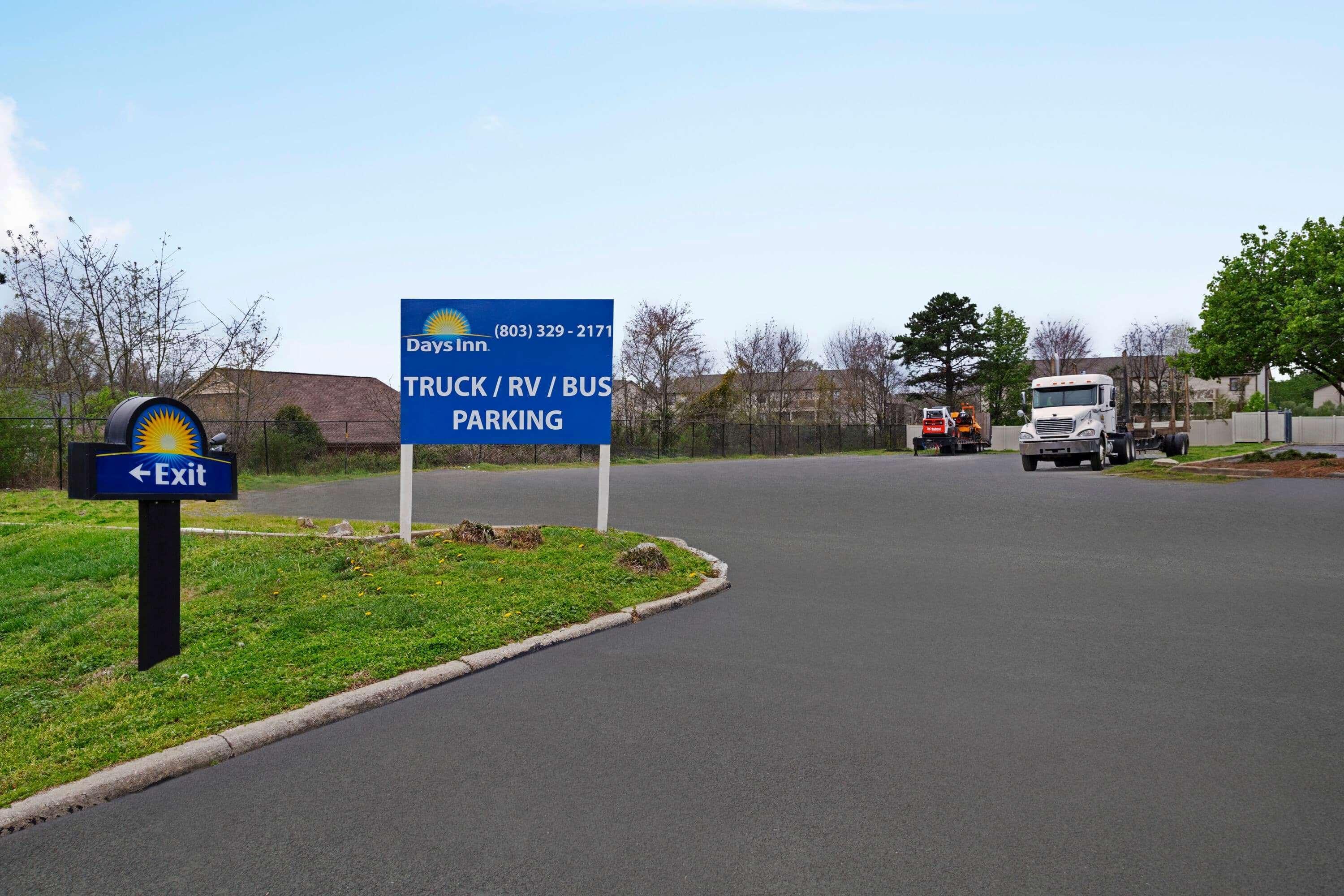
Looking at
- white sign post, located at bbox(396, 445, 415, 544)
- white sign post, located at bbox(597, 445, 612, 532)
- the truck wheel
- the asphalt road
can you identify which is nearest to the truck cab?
the truck wheel

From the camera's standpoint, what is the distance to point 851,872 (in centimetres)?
339

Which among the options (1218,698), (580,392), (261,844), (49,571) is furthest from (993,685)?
(49,571)

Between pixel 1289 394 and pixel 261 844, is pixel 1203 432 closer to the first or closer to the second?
pixel 1289 394

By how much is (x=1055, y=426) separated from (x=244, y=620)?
88.9ft

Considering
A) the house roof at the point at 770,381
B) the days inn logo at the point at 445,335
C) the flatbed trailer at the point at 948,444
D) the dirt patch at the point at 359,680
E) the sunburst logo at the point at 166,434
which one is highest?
the house roof at the point at 770,381

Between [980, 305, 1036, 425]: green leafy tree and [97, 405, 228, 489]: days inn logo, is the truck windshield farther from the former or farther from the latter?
[980, 305, 1036, 425]: green leafy tree

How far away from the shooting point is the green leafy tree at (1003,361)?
229 ft

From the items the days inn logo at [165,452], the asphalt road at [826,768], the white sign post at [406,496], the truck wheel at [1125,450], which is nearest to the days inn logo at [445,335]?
the white sign post at [406,496]

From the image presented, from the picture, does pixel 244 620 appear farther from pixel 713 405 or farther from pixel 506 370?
pixel 713 405

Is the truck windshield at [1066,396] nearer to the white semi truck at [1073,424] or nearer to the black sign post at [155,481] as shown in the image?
the white semi truck at [1073,424]

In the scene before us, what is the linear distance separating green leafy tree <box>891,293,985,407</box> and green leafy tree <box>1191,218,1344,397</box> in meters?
38.0

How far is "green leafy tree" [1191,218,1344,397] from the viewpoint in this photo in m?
27.8

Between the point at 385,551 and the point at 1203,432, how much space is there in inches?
2369

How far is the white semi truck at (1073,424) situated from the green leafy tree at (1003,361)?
132ft
